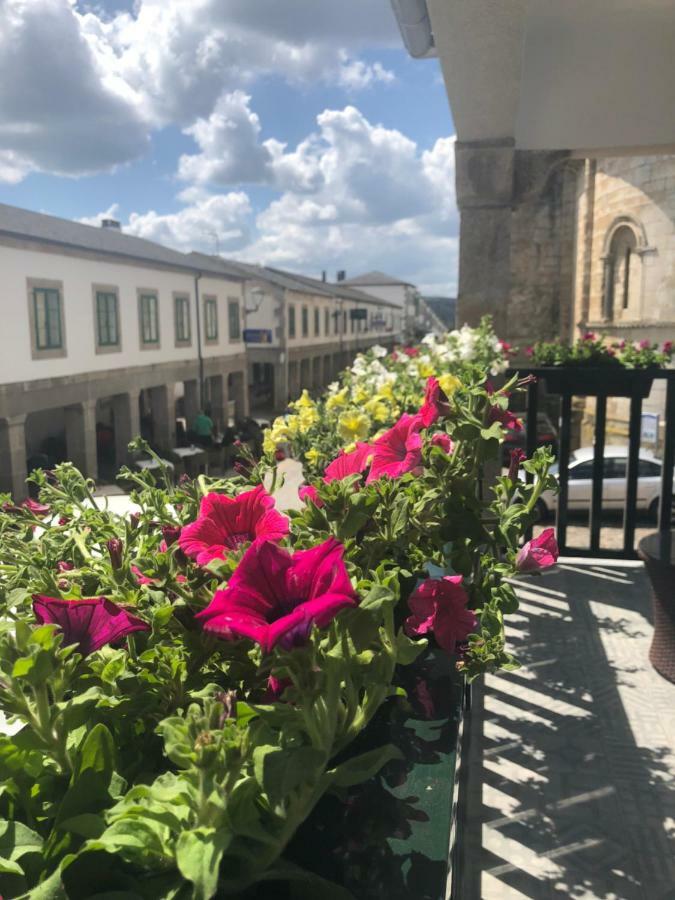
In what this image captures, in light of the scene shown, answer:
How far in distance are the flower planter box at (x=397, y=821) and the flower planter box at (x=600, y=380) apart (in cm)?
354

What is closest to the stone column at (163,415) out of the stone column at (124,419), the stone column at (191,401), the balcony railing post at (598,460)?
the stone column at (124,419)

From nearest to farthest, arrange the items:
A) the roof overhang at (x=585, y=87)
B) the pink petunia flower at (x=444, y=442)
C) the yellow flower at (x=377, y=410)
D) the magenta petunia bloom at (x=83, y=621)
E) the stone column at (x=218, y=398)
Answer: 1. the magenta petunia bloom at (x=83, y=621)
2. the pink petunia flower at (x=444, y=442)
3. the yellow flower at (x=377, y=410)
4. the roof overhang at (x=585, y=87)
5. the stone column at (x=218, y=398)

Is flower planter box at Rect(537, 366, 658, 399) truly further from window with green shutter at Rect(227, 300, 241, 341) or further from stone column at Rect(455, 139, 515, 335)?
window with green shutter at Rect(227, 300, 241, 341)

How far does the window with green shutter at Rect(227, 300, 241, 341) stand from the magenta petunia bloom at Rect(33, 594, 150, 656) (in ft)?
91.3

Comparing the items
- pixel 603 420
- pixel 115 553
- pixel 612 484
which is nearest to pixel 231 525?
pixel 115 553

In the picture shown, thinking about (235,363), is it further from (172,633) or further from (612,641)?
(172,633)

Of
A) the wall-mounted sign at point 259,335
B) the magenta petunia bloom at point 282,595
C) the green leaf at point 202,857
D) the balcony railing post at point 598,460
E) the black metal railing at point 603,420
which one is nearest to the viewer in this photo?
the green leaf at point 202,857

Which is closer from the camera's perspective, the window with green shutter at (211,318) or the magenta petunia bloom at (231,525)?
the magenta petunia bloom at (231,525)

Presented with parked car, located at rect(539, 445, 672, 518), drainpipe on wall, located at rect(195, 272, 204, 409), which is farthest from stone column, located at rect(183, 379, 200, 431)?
parked car, located at rect(539, 445, 672, 518)

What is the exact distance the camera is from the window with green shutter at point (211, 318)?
26016mm

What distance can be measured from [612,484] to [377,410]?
1205 centimetres

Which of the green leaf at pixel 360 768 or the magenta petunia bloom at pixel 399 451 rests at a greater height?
the magenta petunia bloom at pixel 399 451

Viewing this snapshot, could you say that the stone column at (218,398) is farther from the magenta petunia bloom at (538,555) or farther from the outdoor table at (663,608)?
the magenta petunia bloom at (538,555)

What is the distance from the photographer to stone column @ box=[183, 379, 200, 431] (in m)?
25.8
